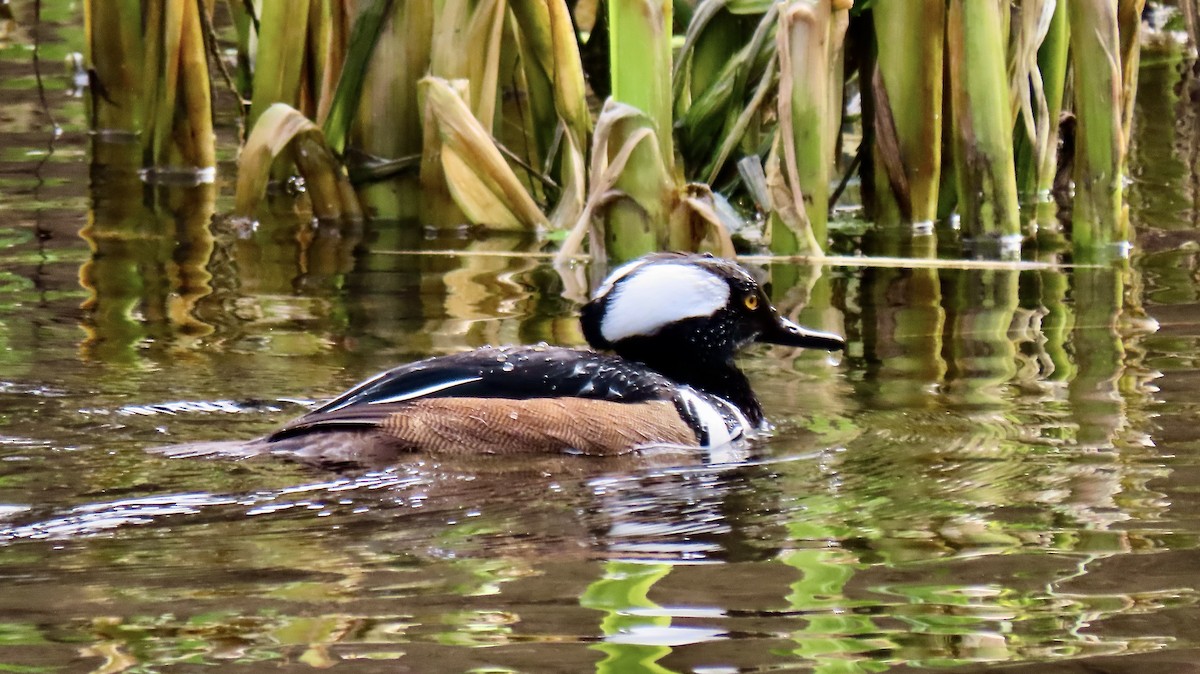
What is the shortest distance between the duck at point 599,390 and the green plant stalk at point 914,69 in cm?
195

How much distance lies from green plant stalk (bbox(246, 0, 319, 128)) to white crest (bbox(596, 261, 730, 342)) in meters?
3.02

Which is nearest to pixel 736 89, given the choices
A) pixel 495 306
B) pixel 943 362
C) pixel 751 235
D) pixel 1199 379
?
pixel 751 235

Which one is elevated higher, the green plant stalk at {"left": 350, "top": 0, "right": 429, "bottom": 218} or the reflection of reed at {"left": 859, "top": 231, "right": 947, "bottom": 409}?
the green plant stalk at {"left": 350, "top": 0, "right": 429, "bottom": 218}

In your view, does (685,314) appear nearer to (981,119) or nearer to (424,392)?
(424,392)

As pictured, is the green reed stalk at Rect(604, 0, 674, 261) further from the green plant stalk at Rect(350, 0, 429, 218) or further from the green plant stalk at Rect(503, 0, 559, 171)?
the green plant stalk at Rect(350, 0, 429, 218)

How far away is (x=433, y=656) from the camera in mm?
3078

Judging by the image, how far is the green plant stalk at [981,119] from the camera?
717 cm

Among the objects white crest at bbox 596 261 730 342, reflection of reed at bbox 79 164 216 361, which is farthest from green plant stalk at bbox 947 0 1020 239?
reflection of reed at bbox 79 164 216 361

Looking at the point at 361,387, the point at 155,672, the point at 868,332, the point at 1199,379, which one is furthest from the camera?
the point at 868,332

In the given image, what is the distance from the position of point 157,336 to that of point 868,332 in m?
2.59

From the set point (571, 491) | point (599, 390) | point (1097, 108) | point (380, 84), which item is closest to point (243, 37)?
point (380, 84)

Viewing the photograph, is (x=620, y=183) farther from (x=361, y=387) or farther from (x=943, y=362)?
(x=361, y=387)

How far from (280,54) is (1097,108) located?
11.9ft

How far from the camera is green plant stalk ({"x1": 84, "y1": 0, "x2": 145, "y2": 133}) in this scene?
9492 mm
